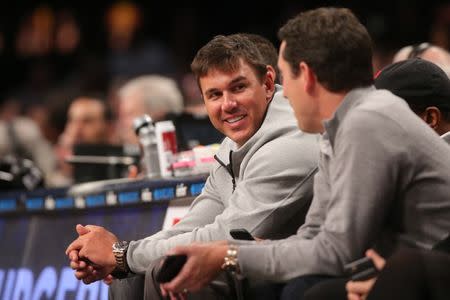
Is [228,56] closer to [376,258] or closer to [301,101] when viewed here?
[301,101]

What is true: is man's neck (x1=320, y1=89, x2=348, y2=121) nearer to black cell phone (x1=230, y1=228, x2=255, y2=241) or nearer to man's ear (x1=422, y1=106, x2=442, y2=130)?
black cell phone (x1=230, y1=228, x2=255, y2=241)

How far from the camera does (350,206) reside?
2.96 m

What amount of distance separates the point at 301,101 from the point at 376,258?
A: 0.54m

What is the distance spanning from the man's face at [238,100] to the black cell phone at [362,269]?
112 cm

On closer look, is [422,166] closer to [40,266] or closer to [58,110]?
[40,266]

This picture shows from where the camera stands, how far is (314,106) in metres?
3.19

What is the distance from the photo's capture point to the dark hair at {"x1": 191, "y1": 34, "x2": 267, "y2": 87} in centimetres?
396

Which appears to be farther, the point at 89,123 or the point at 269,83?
the point at 89,123

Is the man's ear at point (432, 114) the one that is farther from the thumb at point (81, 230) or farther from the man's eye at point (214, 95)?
the thumb at point (81, 230)

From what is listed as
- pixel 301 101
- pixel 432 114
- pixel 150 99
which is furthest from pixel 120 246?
pixel 150 99

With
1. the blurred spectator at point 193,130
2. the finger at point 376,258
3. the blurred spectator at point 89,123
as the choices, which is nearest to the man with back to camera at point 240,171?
the finger at point 376,258

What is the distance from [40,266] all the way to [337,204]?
Answer: 8.71 feet

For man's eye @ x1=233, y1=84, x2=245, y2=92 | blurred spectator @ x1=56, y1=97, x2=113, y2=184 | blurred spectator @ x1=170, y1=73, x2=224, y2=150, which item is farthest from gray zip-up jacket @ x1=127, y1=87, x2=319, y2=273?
blurred spectator @ x1=56, y1=97, x2=113, y2=184

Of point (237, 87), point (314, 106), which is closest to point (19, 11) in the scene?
point (237, 87)
